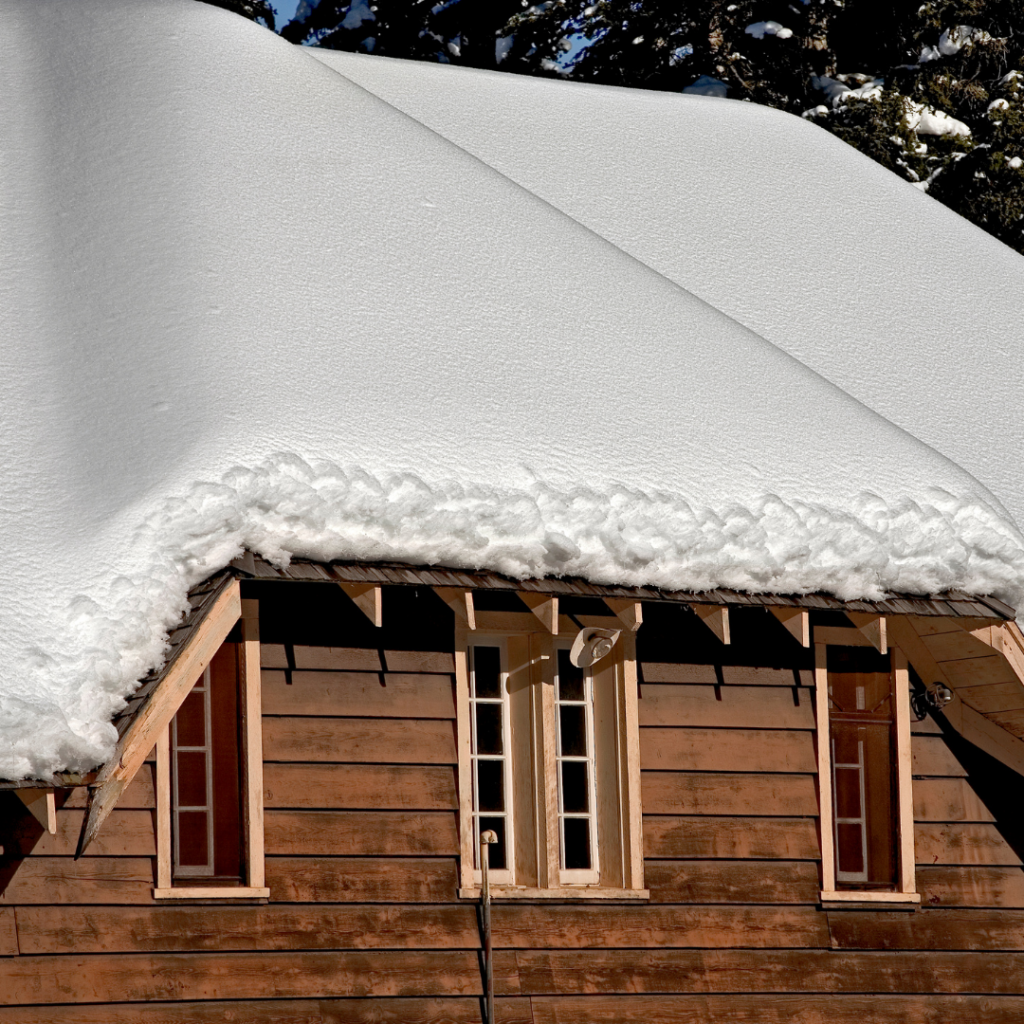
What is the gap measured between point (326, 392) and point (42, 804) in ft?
6.77

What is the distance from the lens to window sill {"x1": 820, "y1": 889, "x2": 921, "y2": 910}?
8695mm

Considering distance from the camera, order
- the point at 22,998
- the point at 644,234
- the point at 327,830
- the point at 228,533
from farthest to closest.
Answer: the point at 644,234 → the point at 327,830 → the point at 22,998 → the point at 228,533

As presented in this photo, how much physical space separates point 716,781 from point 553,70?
1506 cm

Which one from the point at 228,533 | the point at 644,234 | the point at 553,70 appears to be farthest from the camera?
the point at 553,70

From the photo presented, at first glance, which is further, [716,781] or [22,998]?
[716,781]

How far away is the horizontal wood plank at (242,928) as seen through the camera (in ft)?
23.7

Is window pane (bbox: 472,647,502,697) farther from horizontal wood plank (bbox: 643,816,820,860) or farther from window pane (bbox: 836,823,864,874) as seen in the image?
window pane (bbox: 836,823,864,874)

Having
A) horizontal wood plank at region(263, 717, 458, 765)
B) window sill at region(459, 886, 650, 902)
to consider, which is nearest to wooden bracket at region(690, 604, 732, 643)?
horizontal wood plank at region(263, 717, 458, 765)

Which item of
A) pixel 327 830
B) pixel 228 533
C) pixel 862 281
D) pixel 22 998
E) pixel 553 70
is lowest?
pixel 22 998

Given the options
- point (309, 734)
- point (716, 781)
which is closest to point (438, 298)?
point (309, 734)

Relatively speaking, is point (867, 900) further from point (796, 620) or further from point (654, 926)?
point (796, 620)

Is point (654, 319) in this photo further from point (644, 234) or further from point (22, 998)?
point (22, 998)

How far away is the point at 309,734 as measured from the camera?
778cm

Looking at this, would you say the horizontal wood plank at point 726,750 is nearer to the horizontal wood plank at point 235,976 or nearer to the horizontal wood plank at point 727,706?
the horizontal wood plank at point 727,706
